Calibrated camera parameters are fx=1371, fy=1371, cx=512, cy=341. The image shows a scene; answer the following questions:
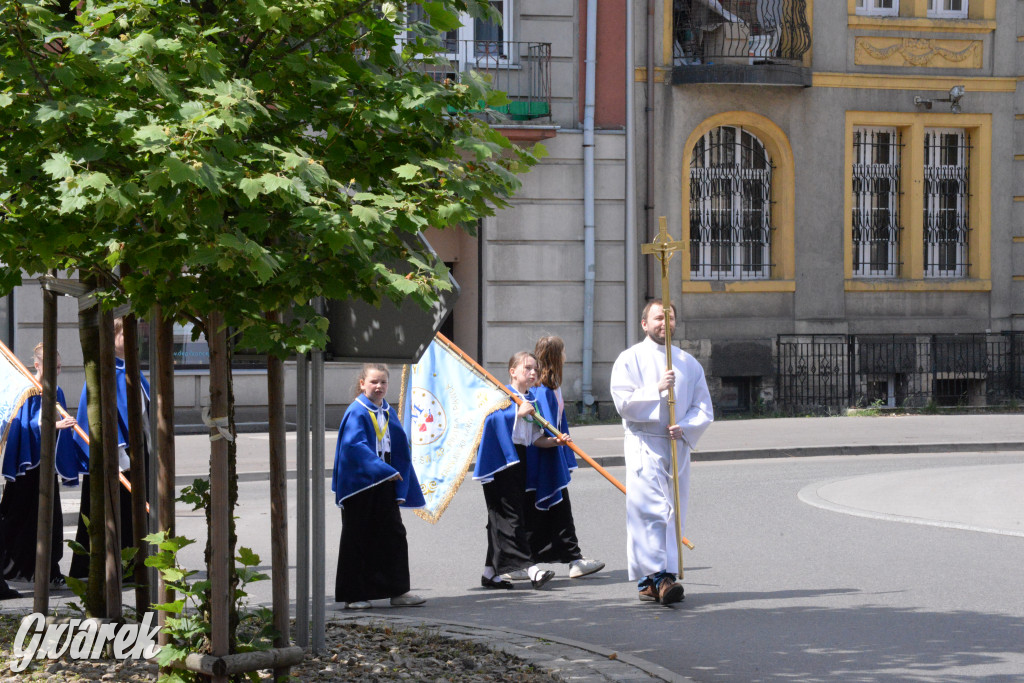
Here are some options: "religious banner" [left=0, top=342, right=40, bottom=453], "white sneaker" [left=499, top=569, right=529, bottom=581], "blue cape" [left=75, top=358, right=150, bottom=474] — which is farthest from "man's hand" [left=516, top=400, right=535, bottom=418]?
"religious banner" [left=0, top=342, right=40, bottom=453]

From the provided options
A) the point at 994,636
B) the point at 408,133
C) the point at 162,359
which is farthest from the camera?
the point at 994,636

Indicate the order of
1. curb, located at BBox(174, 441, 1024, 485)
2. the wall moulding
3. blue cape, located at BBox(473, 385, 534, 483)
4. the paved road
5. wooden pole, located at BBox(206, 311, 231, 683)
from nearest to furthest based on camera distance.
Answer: wooden pole, located at BBox(206, 311, 231, 683)
the paved road
blue cape, located at BBox(473, 385, 534, 483)
curb, located at BBox(174, 441, 1024, 485)
the wall moulding

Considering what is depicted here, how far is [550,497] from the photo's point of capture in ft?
30.7

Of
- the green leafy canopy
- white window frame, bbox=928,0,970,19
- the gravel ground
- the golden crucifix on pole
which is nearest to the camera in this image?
the green leafy canopy

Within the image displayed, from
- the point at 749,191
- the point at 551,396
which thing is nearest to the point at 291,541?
the point at 551,396

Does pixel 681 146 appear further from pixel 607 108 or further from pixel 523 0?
pixel 523 0

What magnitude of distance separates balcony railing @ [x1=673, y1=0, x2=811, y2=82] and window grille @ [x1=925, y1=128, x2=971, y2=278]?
3084 millimetres

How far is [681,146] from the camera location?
71.5 ft

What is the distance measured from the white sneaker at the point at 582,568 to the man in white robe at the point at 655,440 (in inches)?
32.6

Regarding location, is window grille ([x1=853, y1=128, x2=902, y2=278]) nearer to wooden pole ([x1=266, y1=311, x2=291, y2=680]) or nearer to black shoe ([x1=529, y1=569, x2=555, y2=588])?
black shoe ([x1=529, y1=569, x2=555, y2=588])

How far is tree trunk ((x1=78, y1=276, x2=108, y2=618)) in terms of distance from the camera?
21.0 ft

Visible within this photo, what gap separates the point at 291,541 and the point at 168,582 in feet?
18.3

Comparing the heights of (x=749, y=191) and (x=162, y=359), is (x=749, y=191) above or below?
above

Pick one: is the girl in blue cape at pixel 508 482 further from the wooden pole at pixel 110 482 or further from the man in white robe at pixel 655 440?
the wooden pole at pixel 110 482
